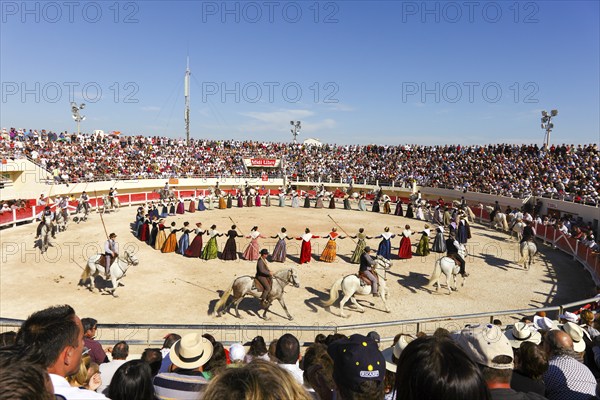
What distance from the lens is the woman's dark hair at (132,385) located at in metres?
2.79

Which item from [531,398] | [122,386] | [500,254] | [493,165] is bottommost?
[500,254]

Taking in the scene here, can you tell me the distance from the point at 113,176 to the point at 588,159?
115ft

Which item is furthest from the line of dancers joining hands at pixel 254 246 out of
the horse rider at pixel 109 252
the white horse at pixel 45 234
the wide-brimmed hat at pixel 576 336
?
the wide-brimmed hat at pixel 576 336

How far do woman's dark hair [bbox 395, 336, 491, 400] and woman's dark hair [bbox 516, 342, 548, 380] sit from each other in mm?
1921

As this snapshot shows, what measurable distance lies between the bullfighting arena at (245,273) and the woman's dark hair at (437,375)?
26.0 feet

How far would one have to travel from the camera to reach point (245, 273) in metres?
13.1

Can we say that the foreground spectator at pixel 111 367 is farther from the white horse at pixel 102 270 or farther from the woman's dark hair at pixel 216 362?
the white horse at pixel 102 270

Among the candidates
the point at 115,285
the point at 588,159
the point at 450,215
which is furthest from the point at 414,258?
the point at 588,159

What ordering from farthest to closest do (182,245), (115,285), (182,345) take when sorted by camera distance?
(182,245)
(115,285)
(182,345)

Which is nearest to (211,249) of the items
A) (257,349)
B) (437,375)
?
(257,349)

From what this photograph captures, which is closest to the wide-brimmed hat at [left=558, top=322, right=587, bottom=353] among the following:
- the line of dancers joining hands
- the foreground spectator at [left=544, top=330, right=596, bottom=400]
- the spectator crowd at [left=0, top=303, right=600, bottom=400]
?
the spectator crowd at [left=0, top=303, right=600, bottom=400]

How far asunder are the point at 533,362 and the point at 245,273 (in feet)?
35.3

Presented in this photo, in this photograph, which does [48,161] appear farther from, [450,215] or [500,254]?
[500,254]

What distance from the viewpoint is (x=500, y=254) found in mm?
16766
